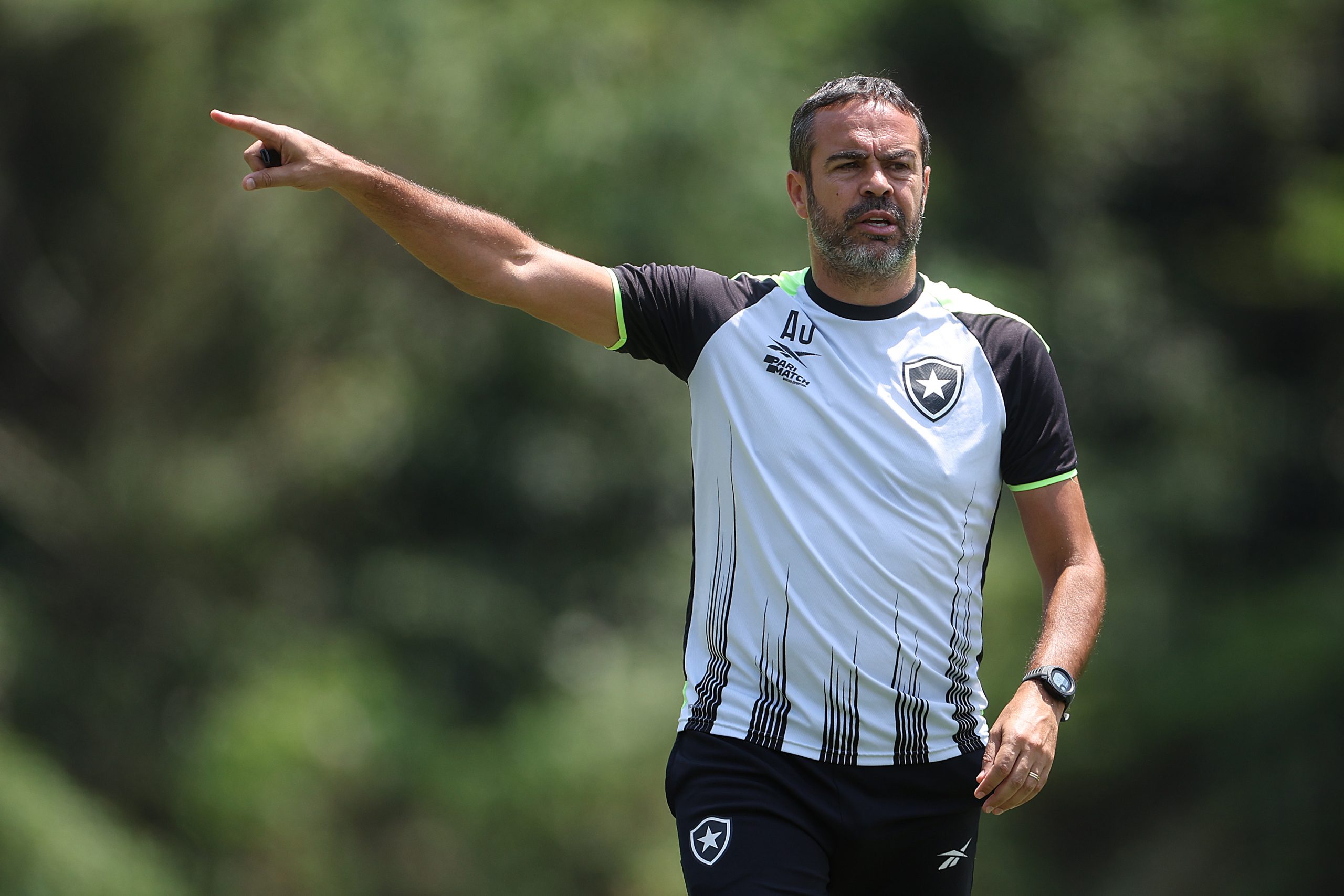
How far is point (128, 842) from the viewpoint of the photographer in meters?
11.8

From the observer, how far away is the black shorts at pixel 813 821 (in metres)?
3.20

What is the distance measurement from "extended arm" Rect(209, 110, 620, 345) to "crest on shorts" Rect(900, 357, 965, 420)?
26.4 inches

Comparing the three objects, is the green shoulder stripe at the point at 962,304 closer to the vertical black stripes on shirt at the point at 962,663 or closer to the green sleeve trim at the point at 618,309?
the vertical black stripes on shirt at the point at 962,663

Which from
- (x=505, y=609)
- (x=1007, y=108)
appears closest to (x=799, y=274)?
(x=505, y=609)

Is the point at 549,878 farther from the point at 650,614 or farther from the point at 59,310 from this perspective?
the point at 59,310

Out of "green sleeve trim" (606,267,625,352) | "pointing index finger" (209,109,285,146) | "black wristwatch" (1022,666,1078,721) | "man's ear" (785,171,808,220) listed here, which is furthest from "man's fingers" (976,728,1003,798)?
"pointing index finger" (209,109,285,146)

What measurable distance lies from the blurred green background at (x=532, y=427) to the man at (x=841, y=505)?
8.08 m

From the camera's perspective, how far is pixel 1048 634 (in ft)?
11.1

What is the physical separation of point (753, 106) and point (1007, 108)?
300 cm

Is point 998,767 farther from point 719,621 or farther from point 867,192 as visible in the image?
point 867,192

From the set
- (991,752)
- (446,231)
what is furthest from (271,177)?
(991,752)

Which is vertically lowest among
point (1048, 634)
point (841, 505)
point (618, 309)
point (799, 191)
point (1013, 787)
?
point (1013, 787)

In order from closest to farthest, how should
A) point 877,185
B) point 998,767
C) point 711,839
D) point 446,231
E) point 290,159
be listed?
1. point 998,767
2. point 711,839
3. point 290,159
4. point 446,231
5. point 877,185

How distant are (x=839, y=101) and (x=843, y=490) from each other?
3.07 ft
